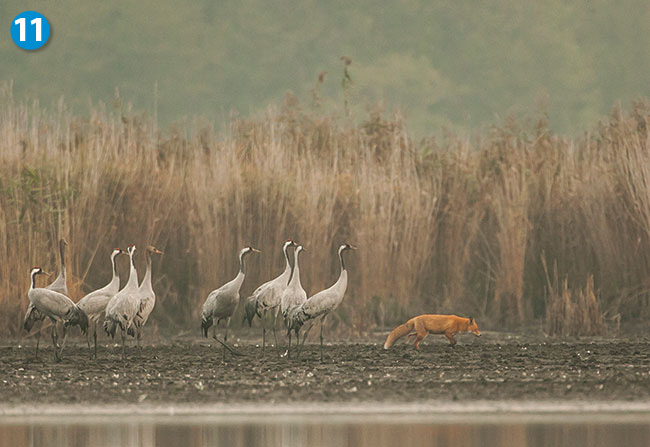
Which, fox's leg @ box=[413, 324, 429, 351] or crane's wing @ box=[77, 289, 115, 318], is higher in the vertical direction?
Answer: crane's wing @ box=[77, 289, 115, 318]

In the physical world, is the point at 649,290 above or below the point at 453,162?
below

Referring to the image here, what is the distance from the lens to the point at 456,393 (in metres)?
9.42

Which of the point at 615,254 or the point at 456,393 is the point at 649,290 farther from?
the point at 456,393

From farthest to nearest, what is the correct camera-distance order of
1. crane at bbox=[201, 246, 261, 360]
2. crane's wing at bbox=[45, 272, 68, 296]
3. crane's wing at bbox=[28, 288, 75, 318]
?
1. crane's wing at bbox=[45, 272, 68, 296]
2. crane at bbox=[201, 246, 261, 360]
3. crane's wing at bbox=[28, 288, 75, 318]

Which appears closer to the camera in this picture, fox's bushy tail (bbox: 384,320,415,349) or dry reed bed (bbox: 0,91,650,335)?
fox's bushy tail (bbox: 384,320,415,349)

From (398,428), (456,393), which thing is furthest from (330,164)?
(398,428)

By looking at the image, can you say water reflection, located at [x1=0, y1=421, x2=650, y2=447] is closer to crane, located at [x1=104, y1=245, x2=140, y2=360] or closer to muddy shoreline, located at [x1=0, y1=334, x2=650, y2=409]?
muddy shoreline, located at [x1=0, y1=334, x2=650, y2=409]

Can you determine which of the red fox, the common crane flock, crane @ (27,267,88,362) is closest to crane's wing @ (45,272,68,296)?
the common crane flock

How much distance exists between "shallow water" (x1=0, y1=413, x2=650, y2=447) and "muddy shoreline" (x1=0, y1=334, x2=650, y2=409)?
710 millimetres

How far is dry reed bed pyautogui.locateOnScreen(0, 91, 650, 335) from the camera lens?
49.4 ft

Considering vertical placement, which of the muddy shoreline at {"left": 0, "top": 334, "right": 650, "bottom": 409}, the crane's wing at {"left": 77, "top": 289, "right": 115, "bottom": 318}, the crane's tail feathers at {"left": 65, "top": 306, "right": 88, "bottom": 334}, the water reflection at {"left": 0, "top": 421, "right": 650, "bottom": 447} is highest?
the crane's wing at {"left": 77, "top": 289, "right": 115, "bottom": 318}

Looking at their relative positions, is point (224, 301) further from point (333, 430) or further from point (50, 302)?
point (333, 430)

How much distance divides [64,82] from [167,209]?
1804 cm

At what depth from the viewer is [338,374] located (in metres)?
10.6
